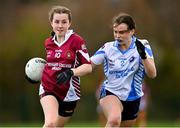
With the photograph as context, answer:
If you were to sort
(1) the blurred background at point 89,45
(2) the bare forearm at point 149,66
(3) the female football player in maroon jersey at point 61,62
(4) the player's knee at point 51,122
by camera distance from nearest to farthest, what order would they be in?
(4) the player's knee at point 51,122 < (3) the female football player in maroon jersey at point 61,62 < (2) the bare forearm at point 149,66 < (1) the blurred background at point 89,45

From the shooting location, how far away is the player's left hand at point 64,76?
10703mm

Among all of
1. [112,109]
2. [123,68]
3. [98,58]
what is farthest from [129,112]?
[98,58]

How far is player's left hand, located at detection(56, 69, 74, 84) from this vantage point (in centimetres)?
1070

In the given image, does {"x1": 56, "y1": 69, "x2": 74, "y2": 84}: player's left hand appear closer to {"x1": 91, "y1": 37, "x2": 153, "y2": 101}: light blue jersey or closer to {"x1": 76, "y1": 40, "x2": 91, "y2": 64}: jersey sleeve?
{"x1": 76, "y1": 40, "x2": 91, "y2": 64}: jersey sleeve

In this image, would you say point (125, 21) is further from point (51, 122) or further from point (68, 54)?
point (51, 122)

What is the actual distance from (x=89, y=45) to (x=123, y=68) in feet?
77.8

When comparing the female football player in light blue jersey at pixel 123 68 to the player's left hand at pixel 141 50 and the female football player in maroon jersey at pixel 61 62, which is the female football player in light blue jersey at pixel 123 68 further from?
the female football player in maroon jersey at pixel 61 62

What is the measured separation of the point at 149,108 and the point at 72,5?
356 inches

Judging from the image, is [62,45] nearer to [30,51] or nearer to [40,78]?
[40,78]

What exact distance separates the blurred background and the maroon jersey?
20.5 m

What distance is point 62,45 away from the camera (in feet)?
36.5

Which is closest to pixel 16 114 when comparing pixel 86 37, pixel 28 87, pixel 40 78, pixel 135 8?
pixel 28 87

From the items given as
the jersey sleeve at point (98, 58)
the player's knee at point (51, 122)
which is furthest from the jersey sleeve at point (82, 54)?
the player's knee at point (51, 122)

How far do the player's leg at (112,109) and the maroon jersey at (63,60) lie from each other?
1.77ft
